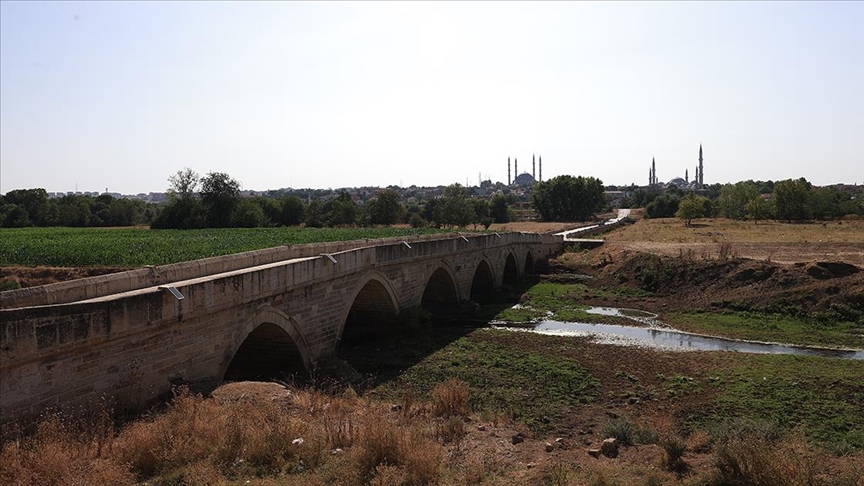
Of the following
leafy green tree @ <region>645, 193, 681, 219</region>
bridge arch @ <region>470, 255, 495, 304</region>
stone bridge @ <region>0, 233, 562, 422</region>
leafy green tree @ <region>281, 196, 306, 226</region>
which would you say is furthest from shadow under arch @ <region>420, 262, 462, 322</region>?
leafy green tree @ <region>645, 193, 681, 219</region>

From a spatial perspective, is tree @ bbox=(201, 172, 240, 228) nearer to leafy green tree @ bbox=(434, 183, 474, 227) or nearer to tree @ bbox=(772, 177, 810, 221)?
leafy green tree @ bbox=(434, 183, 474, 227)

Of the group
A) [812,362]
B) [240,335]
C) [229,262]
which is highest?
[229,262]

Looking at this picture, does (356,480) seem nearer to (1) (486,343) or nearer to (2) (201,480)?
(2) (201,480)

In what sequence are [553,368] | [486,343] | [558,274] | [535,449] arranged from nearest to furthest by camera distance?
[535,449] < [553,368] < [486,343] < [558,274]

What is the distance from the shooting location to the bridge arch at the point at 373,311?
18.1m

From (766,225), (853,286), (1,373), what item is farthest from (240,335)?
(766,225)

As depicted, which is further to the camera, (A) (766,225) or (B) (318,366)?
(A) (766,225)

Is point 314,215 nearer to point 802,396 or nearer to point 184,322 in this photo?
point 184,322

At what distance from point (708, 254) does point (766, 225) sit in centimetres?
2817

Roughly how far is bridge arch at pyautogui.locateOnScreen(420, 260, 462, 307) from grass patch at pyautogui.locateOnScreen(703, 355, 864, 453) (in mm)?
11142

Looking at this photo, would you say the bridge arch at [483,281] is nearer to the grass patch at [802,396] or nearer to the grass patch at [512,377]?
the grass patch at [512,377]

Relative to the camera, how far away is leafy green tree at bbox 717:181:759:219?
70331mm

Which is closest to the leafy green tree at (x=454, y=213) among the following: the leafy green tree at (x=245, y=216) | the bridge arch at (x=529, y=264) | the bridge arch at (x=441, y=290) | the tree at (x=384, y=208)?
the tree at (x=384, y=208)

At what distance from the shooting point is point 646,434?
31.3ft
